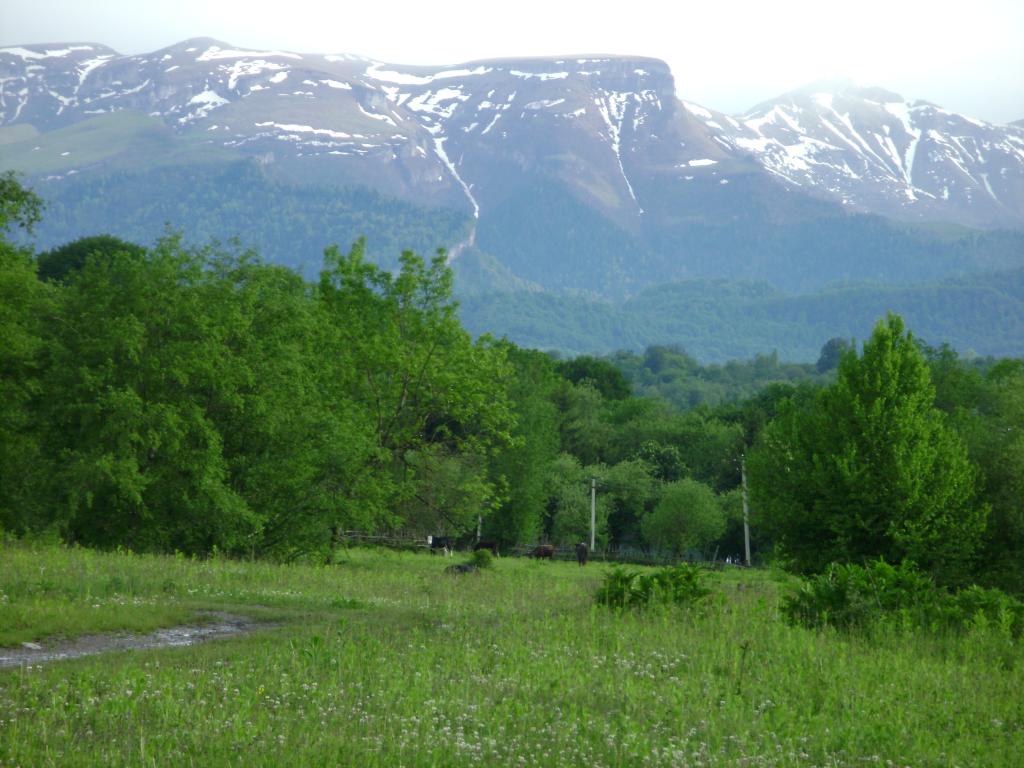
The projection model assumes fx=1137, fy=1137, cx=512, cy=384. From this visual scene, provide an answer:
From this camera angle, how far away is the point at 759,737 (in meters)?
12.5

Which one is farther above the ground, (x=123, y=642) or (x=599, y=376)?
(x=123, y=642)

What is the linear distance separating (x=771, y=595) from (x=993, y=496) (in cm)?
2105

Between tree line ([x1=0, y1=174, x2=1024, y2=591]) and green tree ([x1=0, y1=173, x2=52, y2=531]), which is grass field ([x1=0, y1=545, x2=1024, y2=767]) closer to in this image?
tree line ([x1=0, y1=174, x2=1024, y2=591])

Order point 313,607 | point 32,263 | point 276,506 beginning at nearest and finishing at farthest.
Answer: point 313,607
point 276,506
point 32,263

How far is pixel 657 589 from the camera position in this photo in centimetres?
2141

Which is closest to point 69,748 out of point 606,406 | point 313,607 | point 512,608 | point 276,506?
point 313,607

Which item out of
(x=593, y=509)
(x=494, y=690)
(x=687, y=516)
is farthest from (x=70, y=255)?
(x=494, y=690)

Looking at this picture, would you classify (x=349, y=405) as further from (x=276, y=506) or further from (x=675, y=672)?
(x=675, y=672)

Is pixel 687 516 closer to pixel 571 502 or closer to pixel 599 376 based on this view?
pixel 571 502

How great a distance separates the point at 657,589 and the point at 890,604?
4.16 meters

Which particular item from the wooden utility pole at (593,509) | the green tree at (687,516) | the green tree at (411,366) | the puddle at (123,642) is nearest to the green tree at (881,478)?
the green tree at (411,366)

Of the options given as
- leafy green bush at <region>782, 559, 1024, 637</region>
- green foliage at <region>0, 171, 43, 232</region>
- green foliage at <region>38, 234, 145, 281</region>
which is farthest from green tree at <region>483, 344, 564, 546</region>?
leafy green bush at <region>782, 559, 1024, 637</region>

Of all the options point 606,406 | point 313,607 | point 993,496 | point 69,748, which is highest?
point 69,748

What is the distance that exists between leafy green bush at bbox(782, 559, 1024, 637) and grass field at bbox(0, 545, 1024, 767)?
0.68 m
